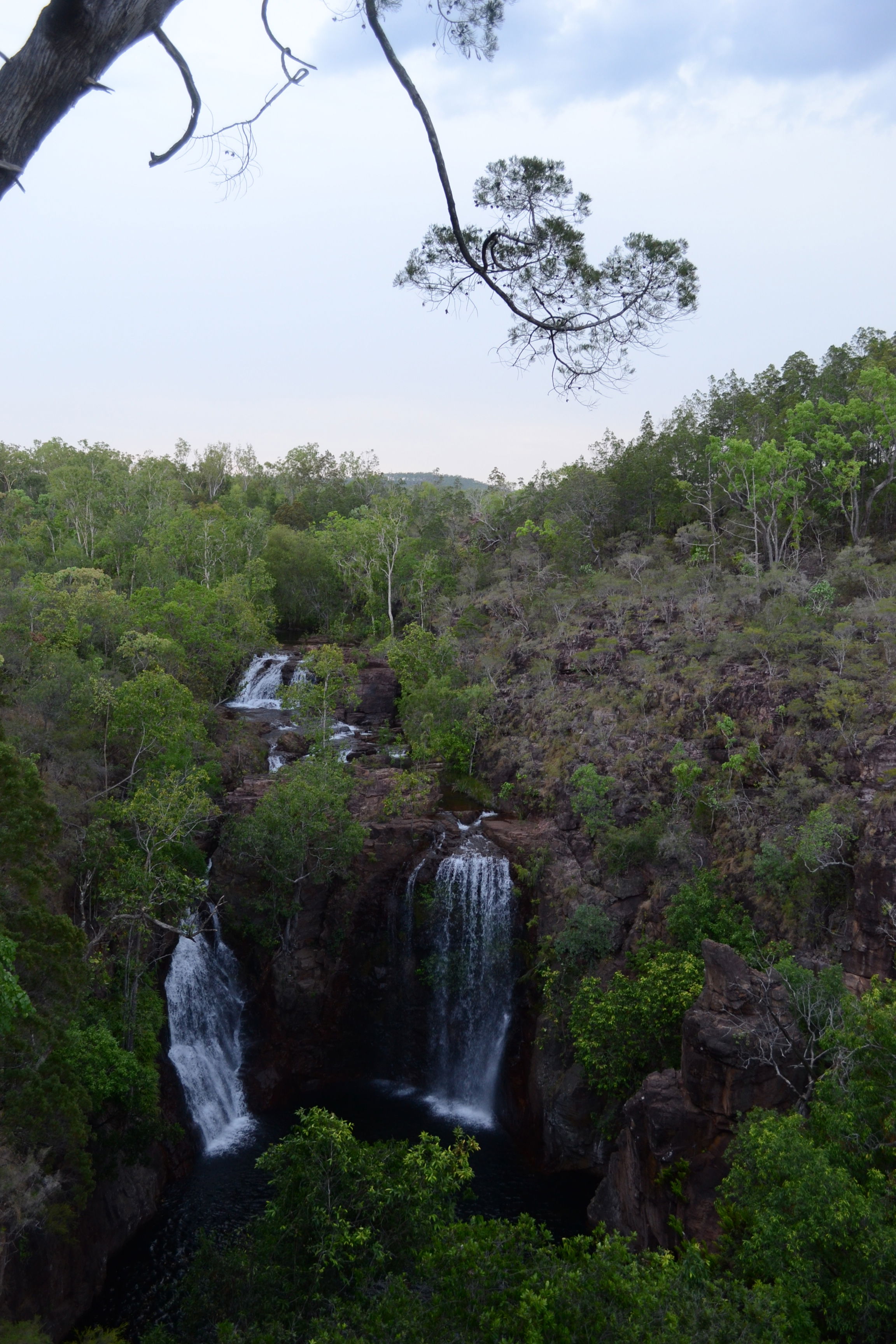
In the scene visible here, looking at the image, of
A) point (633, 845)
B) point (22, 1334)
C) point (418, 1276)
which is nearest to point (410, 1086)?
point (633, 845)

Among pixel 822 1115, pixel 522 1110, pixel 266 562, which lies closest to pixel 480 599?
pixel 266 562

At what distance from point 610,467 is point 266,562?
1897 centimetres

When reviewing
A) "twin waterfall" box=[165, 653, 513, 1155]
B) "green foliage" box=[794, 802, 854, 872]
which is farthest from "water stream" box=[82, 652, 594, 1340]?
"green foliage" box=[794, 802, 854, 872]

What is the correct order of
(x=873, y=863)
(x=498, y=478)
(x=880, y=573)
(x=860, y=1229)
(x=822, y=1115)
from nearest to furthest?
(x=860, y=1229) → (x=822, y=1115) → (x=873, y=863) → (x=880, y=573) → (x=498, y=478)

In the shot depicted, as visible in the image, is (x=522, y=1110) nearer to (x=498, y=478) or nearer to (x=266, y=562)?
(x=266, y=562)

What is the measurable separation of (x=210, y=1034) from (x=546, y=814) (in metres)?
11.3

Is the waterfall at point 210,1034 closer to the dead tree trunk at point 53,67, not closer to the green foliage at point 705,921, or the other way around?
the green foliage at point 705,921

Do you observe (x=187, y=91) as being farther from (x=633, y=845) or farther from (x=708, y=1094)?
(x=633, y=845)

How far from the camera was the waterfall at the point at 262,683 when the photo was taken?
3509cm

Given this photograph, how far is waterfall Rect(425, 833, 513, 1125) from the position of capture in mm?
21984

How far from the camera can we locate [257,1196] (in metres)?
17.5

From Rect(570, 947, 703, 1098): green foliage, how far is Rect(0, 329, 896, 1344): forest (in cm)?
8

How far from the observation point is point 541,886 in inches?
880

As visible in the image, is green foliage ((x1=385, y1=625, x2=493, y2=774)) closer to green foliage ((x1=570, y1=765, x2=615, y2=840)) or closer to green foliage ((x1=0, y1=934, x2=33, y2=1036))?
green foliage ((x1=570, y1=765, x2=615, y2=840))
